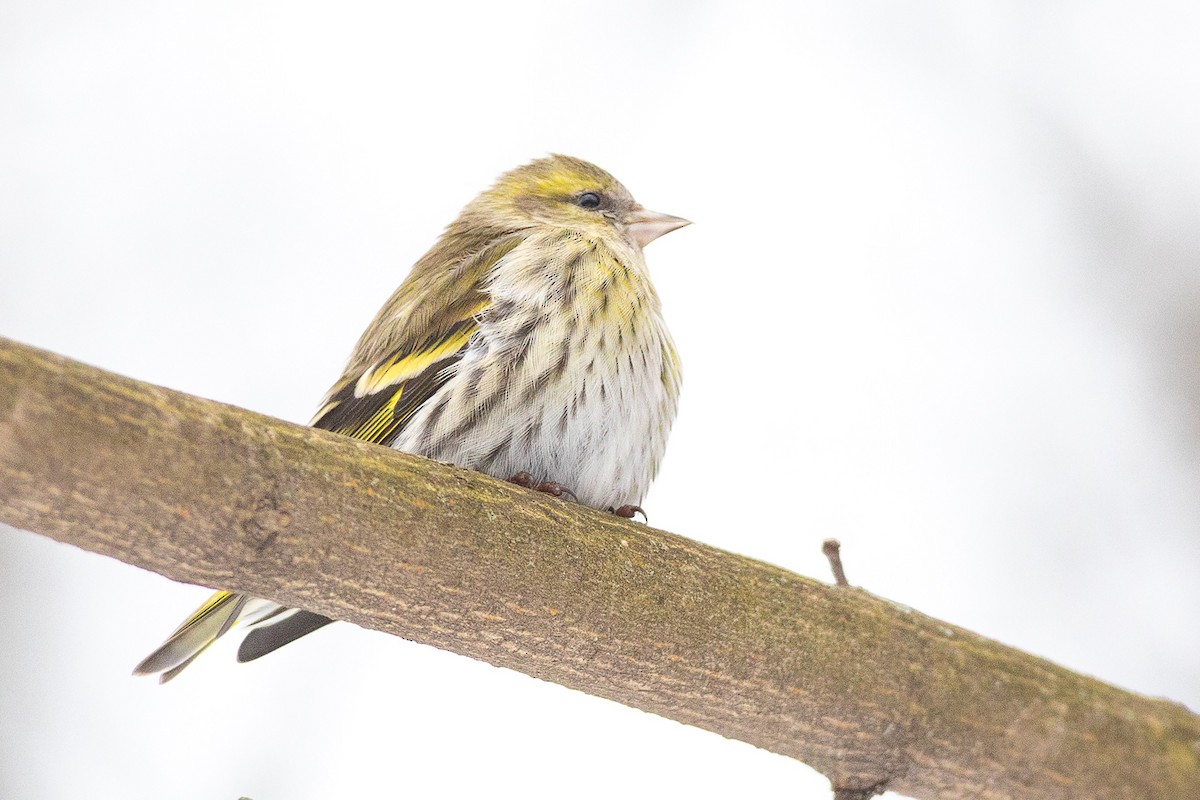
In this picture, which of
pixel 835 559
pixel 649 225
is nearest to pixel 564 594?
pixel 835 559

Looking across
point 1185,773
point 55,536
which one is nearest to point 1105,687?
point 1185,773

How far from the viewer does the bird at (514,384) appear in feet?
10.8

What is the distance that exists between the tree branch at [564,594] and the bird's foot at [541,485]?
Answer: 0.48 m

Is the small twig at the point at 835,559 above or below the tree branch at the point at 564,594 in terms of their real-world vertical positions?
above

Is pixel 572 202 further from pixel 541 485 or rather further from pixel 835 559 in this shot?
pixel 835 559

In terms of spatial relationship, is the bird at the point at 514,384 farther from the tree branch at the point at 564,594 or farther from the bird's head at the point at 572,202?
the tree branch at the point at 564,594

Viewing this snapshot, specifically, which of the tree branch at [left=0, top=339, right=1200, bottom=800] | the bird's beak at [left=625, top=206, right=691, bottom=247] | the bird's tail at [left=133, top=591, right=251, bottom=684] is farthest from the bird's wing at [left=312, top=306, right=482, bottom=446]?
the bird's beak at [left=625, top=206, right=691, bottom=247]

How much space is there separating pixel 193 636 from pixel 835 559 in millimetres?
1651

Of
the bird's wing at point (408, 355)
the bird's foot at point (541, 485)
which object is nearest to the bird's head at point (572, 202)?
the bird's wing at point (408, 355)

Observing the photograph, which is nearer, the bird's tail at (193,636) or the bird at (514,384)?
the bird's tail at (193,636)

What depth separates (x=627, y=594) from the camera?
2.59 m

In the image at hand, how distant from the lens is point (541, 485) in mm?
3225

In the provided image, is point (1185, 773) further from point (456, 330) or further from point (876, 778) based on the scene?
point (456, 330)

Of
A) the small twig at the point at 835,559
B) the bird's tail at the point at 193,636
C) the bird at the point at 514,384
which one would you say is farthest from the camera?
the bird at the point at 514,384
